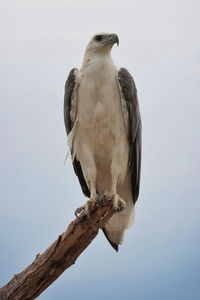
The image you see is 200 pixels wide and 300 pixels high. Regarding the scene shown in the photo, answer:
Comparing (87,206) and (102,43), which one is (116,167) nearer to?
(87,206)

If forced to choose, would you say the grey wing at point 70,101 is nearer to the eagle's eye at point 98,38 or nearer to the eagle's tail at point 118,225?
the eagle's eye at point 98,38

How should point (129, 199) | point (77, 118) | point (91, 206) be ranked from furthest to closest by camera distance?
point (129, 199)
point (77, 118)
point (91, 206)

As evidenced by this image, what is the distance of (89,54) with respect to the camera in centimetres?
692

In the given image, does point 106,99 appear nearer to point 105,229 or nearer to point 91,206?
point 91,206

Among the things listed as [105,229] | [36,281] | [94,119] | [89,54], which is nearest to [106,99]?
[94,119]

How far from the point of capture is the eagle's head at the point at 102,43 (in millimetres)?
6898

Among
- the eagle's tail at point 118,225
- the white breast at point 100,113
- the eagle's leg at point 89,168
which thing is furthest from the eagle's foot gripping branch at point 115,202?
the eagle's tail at point 118,225

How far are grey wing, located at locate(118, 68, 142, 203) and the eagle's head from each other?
433 mm

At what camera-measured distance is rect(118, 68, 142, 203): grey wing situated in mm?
6625

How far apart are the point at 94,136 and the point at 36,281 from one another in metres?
2.14

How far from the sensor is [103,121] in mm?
6484

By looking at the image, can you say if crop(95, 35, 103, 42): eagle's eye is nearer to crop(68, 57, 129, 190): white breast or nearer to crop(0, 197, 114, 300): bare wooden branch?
crop(68, 57, 129, 190): white breast

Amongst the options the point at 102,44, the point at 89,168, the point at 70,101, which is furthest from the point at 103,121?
the point at 102,44

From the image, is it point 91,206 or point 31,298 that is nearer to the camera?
point 31,298
